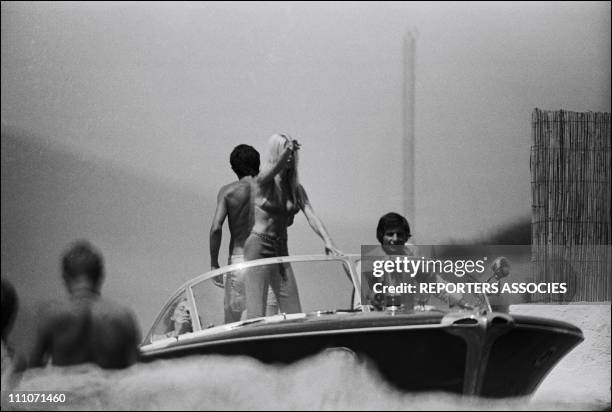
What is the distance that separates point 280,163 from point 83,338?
3.67 feet

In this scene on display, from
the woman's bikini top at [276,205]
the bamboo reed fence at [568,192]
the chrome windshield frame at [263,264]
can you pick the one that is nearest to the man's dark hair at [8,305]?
the chrome windshield frame at [263,264]

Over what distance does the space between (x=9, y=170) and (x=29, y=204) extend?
0.19 m

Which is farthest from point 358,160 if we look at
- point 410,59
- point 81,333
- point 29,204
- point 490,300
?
point 81,333

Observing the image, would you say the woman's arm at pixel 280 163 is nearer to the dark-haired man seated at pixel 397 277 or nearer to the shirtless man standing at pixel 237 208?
the shirtless man standing at pixel 237 208

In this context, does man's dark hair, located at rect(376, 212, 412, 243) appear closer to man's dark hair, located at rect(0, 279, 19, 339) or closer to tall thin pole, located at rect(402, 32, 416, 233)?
tall thin pole, located at rect(402, 32, 416, 233)

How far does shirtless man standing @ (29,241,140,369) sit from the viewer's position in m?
4.90

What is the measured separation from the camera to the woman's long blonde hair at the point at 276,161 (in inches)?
220

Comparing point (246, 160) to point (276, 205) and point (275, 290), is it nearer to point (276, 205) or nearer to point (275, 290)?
point (276, 205)

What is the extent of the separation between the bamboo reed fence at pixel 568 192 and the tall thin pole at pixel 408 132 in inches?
21.2

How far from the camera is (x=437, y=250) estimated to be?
6289 mm

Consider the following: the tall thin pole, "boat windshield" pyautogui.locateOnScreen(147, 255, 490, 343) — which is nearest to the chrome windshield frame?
"boat windshield" pyautogui.locateOnScreen(147, 255, 490, 343)

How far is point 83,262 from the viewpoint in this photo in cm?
564

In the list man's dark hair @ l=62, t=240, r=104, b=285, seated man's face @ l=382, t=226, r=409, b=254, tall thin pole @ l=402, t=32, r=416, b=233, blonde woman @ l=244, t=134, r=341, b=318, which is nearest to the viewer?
man's dark hair @ l=62, t=240, r=104, b=285

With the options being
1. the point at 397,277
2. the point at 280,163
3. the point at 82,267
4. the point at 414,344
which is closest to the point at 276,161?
the point at 280,163
